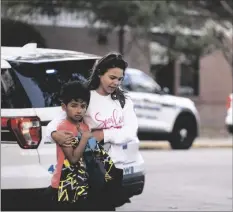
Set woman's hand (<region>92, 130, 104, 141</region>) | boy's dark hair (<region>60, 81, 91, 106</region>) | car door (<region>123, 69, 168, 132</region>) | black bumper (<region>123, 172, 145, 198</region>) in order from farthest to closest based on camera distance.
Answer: car door (<region>123, 69, 168, 132</region>), black bumper (<region>123, 172, 145, 198</region>), woman's hand (<region>92, 130, 104, 141</region>), boy's dark hair (<region>60, 81, 91, 106</region>)

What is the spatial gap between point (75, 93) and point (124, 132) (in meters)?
0.46

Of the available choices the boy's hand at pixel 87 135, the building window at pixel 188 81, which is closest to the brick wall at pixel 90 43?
the building window at pixel 188 81

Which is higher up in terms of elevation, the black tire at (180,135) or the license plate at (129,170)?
the black tire at (180,135)

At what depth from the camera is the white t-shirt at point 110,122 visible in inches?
194

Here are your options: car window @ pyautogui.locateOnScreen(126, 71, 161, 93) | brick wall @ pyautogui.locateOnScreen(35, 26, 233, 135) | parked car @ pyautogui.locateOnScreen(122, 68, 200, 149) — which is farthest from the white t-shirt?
brick wall @ pyautogui.locateOnScreen(35, 26, 233, 135)

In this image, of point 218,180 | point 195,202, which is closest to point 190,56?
point 218,180

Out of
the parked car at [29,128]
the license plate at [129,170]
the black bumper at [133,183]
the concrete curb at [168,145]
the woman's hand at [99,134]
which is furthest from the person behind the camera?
the concrete curb at [168,145]

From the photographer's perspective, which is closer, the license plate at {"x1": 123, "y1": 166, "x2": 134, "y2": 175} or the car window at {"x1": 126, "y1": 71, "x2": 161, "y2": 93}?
the license plate at {"x1": 123, "y1": 166, "x2": 134, "y2": 175}

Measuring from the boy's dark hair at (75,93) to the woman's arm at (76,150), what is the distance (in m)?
0.25

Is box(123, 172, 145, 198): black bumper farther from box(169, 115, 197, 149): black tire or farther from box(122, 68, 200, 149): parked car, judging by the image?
box(169, 115, 197, 149): black tire

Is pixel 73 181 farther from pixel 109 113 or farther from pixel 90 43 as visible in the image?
pixel 90 43

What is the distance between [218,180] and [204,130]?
14.7 metres

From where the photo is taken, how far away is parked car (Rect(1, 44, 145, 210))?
703 cm

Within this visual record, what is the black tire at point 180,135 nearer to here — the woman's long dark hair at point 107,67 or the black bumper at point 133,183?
the black bumper at point 133,183
